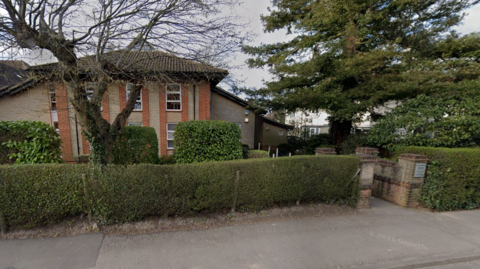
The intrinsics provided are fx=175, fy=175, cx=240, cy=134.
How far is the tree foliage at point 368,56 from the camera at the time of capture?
20.4 feet

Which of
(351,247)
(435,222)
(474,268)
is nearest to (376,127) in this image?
(435,222)

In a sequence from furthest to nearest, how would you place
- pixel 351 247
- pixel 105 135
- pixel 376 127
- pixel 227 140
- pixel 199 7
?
1. pixel 376 127
2. pixel 227 140
3. pixel 199 7
4. pixel 105 135
5. pixel 351 247

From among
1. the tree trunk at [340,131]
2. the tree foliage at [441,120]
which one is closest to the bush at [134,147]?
the tree foliage at [441,120]

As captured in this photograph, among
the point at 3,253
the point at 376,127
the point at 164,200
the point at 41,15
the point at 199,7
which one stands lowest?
the point at 3,253

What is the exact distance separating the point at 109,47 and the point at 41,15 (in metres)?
1.02

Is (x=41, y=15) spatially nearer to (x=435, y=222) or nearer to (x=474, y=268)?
(x=474, y=268)

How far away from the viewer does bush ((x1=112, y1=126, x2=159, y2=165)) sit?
16.1 feet

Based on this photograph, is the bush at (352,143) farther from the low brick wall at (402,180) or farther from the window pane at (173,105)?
the window pane at (173,105)

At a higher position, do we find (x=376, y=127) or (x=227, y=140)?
(x=376, y=127)

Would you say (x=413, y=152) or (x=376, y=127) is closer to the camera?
(x=413, y=152)

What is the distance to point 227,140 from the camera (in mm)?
4996

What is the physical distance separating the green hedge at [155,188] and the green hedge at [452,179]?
2363mm

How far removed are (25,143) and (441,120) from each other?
35.0ft

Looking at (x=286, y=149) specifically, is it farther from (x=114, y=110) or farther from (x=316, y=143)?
(x=114, y=110)
